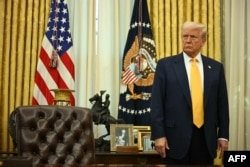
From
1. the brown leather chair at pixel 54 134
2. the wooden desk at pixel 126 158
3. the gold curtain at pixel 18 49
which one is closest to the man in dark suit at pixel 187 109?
the brown leather chair at pixel 54 134

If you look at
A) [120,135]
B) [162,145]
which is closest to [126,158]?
[120,135]

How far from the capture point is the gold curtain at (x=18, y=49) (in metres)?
4.48

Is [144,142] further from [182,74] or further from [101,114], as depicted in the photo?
[182,74]

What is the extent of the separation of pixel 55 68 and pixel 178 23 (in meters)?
1.46

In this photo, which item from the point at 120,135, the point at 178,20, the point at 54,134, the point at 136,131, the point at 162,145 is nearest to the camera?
the point at 54,134

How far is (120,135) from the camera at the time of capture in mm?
4055

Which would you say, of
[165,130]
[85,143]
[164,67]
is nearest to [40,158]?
[85,143]

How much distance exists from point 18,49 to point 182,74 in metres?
2.24

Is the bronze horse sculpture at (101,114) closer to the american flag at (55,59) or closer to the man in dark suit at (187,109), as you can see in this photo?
the american flag at (55,59)

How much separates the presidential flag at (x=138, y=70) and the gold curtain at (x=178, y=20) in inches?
3.6

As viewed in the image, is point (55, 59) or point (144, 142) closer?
point (144, 142)

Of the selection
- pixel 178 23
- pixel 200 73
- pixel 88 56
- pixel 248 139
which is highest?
pixel 178 23

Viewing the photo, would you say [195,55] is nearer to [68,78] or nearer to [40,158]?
[40,158]

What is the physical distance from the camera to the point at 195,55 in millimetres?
3027
